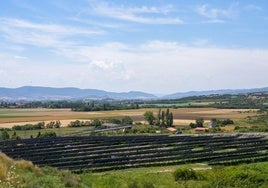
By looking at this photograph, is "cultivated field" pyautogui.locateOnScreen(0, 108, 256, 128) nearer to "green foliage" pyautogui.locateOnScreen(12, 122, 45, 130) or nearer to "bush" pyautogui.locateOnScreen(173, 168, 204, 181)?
"green foliage" pyautogui.locateOnScreen(12, 122, 45, 130)

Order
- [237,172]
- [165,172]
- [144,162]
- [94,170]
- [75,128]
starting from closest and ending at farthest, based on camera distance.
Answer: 1. [237,172]
2. [165,172]
3. [94,170]
4. [144,162]
5. [75,128]

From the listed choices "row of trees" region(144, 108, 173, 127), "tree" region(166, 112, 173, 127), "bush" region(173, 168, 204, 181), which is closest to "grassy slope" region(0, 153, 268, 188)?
"bush" region(173, 168, 204, 181)

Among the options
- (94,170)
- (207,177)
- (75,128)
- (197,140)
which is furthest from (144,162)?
(75,128)

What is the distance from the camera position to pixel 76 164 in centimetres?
3609

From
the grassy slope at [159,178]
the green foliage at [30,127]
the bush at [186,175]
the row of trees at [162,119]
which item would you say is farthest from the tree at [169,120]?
the bush at [186,175]

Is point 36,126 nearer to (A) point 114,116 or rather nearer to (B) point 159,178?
(A) point 114,116

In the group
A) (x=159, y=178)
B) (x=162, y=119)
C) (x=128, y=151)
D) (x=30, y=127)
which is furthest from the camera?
(x=162, y=119)

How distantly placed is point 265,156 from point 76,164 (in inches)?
649

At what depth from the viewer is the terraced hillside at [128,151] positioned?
120 feet

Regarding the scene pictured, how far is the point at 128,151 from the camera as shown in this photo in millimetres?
44500

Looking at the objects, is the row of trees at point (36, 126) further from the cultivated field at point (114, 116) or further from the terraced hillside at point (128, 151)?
the terraced hillside at point (128, 151)

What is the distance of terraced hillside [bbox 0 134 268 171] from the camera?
36.6 metres

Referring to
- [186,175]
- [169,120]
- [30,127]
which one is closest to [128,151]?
[186,175]

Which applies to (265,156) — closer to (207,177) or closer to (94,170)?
(207,177)
